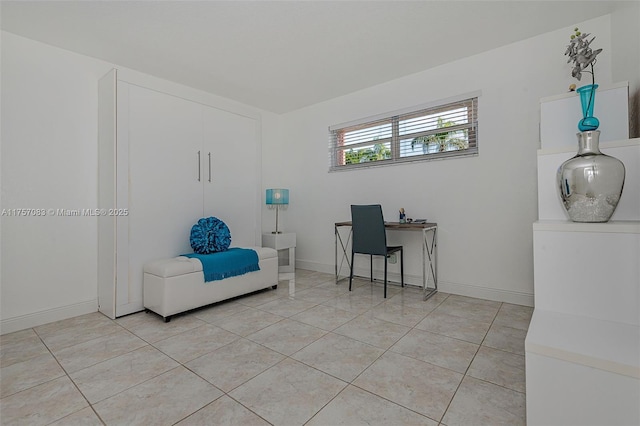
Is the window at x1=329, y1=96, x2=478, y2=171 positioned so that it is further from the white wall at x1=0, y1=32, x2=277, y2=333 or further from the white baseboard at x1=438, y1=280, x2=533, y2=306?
the white wall at x1=0, y1=32, x2=277, y2=333

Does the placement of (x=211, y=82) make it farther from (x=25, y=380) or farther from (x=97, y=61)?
(x=25, y=380)

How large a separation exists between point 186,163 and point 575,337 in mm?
3446

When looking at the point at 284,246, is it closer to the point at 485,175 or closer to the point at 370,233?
the point at 370,233

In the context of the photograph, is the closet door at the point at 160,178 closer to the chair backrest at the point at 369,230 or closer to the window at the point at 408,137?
the chair backrest at the point at 369,230

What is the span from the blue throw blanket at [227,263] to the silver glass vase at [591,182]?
270 centimetres

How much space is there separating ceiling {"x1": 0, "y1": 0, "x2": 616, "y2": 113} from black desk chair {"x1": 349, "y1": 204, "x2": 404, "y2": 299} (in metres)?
1.62

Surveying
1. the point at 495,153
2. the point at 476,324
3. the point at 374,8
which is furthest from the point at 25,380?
the point at 495,153

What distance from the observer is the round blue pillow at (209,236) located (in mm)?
3074

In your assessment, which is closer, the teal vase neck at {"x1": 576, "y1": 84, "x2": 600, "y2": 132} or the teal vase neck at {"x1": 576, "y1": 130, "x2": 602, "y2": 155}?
the teal vase neck at {"x1": 576, "y1": 130, "x2": 602, "y2": 155}

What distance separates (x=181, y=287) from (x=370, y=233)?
1945 mm

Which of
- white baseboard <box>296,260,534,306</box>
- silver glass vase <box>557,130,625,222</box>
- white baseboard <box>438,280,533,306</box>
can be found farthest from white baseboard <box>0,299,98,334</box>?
silver glass vase <box>557,130,625,222</box>

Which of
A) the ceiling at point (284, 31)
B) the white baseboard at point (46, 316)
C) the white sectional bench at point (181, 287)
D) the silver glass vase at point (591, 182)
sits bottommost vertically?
the white baseboard at point (46, 316)

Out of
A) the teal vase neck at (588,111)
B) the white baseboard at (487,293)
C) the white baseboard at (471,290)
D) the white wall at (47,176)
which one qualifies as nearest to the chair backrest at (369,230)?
the white baseboard at (471,290)

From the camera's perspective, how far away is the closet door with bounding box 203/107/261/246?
11.6ft
